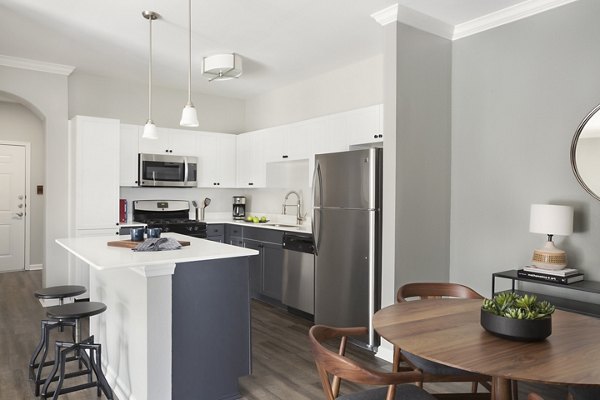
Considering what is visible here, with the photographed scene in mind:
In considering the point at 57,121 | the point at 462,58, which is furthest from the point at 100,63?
the point at 462,58

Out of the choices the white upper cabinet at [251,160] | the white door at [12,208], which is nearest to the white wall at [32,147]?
the white door at [12,208]

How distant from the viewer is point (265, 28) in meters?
3.85

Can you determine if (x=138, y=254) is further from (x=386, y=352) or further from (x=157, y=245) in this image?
(x=386, y=352)

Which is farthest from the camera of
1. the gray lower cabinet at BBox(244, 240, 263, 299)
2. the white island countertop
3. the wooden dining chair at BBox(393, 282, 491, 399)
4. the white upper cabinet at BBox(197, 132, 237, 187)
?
the white upper cabinet at BBox(197, 132, 237, 187)

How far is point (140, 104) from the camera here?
5789mm

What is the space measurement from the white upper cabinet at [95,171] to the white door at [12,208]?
2.85m

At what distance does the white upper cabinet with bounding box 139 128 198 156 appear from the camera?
5.50m

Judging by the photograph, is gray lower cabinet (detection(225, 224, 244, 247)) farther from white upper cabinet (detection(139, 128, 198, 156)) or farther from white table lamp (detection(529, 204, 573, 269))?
white table lamp (detection(529, 204, 573, 269))

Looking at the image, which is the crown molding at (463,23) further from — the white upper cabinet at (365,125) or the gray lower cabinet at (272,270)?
the gray lower cabinet at (272,270)

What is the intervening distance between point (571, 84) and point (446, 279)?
5.89 feet

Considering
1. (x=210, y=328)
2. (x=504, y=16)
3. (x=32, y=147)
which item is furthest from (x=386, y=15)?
(x=32, y=147)

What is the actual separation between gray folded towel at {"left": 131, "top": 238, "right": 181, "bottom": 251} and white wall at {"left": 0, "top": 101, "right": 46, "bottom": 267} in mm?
5448

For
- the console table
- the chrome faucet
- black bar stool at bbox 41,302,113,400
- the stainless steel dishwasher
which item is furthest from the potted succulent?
the chrome faucet

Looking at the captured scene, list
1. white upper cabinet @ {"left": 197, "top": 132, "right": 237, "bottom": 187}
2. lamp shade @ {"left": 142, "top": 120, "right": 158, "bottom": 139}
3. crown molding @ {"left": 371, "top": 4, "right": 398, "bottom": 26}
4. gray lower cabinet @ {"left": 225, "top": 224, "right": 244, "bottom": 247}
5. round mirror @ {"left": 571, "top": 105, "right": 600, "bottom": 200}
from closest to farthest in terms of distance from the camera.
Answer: round mirror @ {"left": 571, "top": 105, "right": 600, "bottom": 200}, crown molding @ {"left": 371, "top": 4, "right": 398, "bottom": 26}, lamp shade @ {"left": 142, "top": 120, "right": 158, "bottom": 139}, gray lower cabinet @ {"left": 225, "top": 224, "right": 244, "bottom": 247}, white upper cabinet @ {"left": 197, "top": 132, "right": 237, "bottom": 187}
